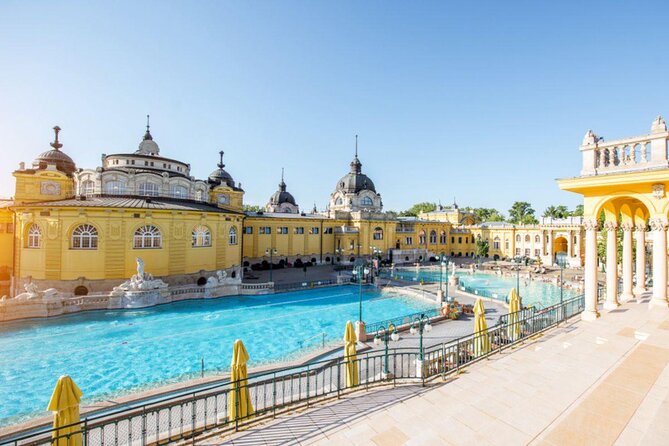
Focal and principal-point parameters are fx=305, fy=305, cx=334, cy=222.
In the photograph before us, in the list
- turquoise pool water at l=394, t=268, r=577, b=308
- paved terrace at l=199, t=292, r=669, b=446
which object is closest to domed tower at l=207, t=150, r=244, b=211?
turquoise pool water at l=394, t=268, r=577, b=308

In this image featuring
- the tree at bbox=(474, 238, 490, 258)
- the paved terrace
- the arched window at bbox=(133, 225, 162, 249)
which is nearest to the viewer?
the paved terrace

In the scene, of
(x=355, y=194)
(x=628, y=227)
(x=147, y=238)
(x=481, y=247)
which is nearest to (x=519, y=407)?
(x=628, y=227)

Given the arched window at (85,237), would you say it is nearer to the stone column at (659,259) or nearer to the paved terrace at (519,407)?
the paved terrace at (519,407)

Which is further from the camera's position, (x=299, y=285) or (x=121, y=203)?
(x=299, y=285)

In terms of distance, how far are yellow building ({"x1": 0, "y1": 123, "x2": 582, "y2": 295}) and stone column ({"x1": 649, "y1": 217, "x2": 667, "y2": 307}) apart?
1186 inches

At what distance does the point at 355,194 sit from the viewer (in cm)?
5719

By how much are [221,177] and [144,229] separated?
19.1 m

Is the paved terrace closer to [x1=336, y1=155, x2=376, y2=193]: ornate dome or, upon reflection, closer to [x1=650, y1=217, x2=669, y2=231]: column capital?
[x1=650, y1=217, x2=669, y2=231]: column capital

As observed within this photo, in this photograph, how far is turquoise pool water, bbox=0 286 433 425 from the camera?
12852 millimetres

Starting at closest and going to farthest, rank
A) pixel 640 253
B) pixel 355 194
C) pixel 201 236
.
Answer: pixel 640 253 → pixel 201 236 → pixel 355 194

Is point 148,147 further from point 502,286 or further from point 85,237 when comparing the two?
point 502,286

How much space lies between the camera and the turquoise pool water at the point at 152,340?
12.9m

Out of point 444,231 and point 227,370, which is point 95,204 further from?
point 444,231

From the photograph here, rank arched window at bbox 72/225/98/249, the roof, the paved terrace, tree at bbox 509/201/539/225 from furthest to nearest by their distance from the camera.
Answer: tree at bbox 509/201/539/225 → arched window at bbox 72/225/98/249 → the roof → the paved terrace
